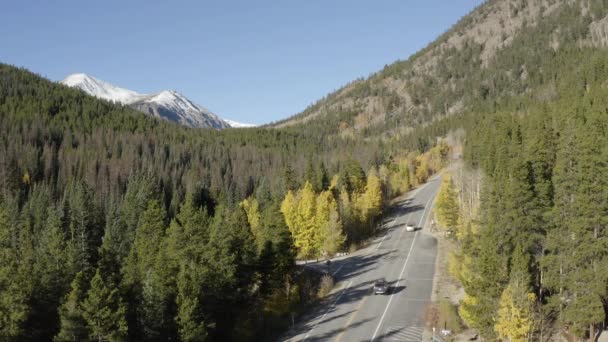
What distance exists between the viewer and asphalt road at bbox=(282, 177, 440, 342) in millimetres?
35947

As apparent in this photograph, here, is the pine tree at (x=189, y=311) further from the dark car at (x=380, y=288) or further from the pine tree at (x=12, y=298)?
the dark car at (x=380, y=288)

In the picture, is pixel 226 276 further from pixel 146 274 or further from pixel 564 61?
pixel 564 61

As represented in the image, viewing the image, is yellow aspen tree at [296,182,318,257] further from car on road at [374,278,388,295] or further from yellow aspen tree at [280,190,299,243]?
car on road at [374,278,388,295]

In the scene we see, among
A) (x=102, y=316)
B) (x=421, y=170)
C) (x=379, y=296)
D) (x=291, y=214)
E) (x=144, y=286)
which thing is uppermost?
(x=421, y=170)

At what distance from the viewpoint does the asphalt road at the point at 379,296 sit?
3595 cm

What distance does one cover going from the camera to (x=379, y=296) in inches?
1758

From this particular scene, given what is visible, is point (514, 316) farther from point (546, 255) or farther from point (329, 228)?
point (329, 228)

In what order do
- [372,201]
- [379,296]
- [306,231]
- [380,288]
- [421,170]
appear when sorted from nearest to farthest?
[379,296], [380,288], [306,231], [372,201], [421,170]

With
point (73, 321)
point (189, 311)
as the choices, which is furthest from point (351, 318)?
point (73, 321)

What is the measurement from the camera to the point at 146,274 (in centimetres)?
3828

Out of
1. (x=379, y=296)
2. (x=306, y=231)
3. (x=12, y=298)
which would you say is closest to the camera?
(x=12, y=298)

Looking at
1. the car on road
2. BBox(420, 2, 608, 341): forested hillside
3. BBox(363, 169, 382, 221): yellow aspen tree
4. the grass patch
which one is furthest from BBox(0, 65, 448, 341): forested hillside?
BBox(420, 2, 608, 341): forested hillside

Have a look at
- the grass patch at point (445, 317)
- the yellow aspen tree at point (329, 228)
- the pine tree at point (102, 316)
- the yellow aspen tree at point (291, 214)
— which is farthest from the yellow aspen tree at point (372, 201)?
the pine tree at point (102, 316)

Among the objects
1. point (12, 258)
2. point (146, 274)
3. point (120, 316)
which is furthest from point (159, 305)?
point (12, 258)
